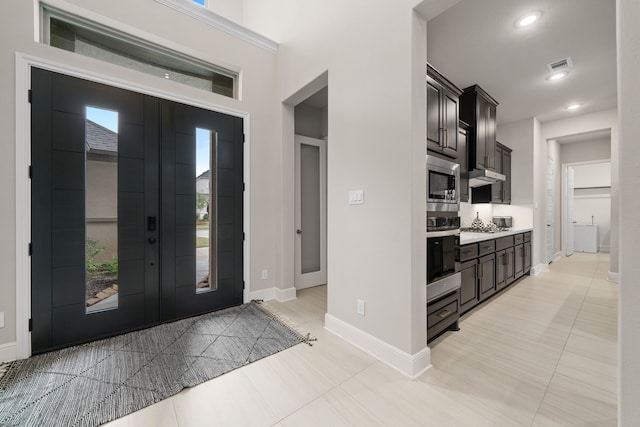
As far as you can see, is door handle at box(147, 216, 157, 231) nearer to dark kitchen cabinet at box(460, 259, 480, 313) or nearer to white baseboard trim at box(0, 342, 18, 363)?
white baseboard trim at box(0, 342, 18, 363)

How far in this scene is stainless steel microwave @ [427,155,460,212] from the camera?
6.68ft

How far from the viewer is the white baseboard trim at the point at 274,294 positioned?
311 centimetres

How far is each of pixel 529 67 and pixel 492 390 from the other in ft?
12.0

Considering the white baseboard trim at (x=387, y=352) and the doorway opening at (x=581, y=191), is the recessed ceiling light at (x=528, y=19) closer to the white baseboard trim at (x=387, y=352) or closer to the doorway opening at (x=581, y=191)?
the white baseboard trim at (x=387, y=352)

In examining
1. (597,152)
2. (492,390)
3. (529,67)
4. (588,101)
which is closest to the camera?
(492,390)

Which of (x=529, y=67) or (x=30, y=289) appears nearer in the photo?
(x=30, y=289)

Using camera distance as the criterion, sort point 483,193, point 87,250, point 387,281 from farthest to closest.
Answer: point 483,193
point 87,250
point 387,281

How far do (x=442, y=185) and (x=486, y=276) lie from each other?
1596 millimetres

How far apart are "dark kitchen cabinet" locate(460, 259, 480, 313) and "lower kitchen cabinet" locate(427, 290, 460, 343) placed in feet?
0.81

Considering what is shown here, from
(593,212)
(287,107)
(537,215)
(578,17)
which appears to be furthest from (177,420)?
(593,212)

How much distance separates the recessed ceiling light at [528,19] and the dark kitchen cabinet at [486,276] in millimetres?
2402

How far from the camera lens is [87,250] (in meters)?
2.18

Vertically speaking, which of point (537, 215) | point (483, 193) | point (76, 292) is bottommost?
point (76, 292)

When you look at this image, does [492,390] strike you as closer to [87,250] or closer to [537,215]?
[87,250]
